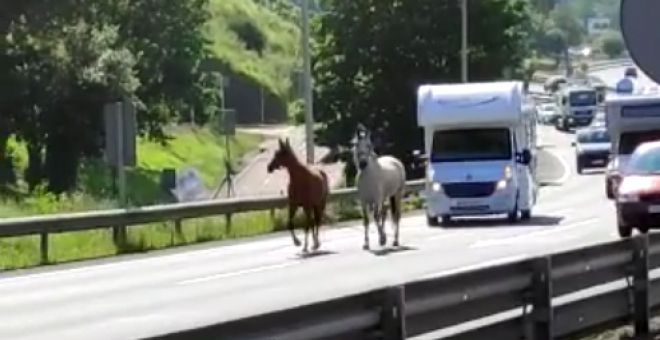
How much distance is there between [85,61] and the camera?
225ft

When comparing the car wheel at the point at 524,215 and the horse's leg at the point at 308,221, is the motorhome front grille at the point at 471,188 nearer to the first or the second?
the car wheel at the point at 524,215

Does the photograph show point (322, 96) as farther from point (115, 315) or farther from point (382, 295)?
point (382, 295)

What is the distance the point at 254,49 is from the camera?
140 meters

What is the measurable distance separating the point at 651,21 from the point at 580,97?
121124mm

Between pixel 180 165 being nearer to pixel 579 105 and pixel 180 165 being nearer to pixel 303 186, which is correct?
pixel 579 105

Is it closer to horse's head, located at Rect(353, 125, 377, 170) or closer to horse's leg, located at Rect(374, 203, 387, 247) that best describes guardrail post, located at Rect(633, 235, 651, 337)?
horse's leg, located at Rect(374, 203, 387, 247)

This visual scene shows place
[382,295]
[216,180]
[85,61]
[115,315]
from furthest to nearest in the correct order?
[216,180]
[85,61]
[115,315]
[382,295]

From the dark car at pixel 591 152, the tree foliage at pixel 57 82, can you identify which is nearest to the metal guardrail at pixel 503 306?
the tree foliage at pixel 57 82

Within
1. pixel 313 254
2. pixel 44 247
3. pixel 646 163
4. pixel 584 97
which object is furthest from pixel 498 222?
pixel 584 97

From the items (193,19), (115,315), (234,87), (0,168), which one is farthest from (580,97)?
(115,315)

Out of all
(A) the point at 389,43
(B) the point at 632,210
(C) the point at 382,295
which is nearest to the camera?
(C) the point at 382,295

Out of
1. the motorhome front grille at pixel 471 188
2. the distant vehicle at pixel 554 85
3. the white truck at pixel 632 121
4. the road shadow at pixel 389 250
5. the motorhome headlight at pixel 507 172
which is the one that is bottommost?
the road shadow at pixel 389 250

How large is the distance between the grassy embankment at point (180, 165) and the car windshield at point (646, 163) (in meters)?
8.42

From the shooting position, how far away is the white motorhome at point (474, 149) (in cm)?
3781
